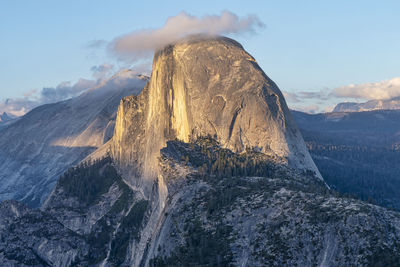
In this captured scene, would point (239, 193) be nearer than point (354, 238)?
No

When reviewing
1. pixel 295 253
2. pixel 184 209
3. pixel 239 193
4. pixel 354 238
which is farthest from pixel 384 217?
pixel 184 209

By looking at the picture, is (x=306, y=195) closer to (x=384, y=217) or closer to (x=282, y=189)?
(x=282, y=189)

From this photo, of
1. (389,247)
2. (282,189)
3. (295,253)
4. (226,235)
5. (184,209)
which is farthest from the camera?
(184,209)

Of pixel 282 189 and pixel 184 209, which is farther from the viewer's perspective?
pixel 184 209

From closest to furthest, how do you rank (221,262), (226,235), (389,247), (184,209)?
(389,247)
(221,262)
(226,235)
(184,209)

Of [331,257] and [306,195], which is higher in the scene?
[306,195]

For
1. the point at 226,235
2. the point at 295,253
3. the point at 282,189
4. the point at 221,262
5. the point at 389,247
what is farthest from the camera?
the point at 282,189

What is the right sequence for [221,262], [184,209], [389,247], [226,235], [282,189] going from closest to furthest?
[389,247], [221,262], [226,235], [282,189], [184,209]

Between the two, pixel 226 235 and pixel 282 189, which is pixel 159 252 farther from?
pixel 282 189

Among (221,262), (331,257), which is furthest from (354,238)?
(221,262)
